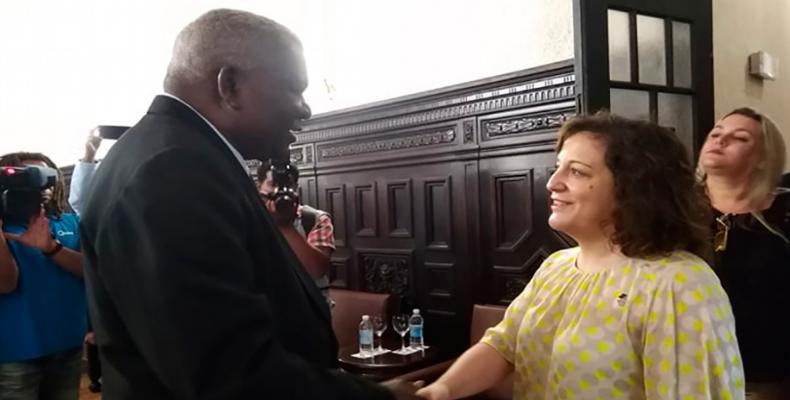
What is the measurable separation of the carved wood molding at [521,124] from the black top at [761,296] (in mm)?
1190

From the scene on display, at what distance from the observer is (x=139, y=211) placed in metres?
0.79

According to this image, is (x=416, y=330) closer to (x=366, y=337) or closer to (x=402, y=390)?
(x=366, y=337)

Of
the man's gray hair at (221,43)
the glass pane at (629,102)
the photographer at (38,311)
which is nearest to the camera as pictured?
the man's gray hair at (221,43)

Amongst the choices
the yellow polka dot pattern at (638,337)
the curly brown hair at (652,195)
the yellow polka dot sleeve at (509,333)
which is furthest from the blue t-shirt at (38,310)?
the curly brown hair at (652,195)

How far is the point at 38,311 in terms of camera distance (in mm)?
2164

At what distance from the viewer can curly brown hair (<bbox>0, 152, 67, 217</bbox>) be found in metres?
2.32

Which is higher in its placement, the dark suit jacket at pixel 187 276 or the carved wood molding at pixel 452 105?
the carved wood molding at pixel 452 105

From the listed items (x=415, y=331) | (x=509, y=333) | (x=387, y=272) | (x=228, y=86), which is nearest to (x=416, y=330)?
(x=415, y=331)

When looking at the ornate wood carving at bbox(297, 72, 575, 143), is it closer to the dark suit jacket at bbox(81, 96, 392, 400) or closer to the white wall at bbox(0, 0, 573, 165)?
the white wall at bbox(0, 0, 573, 165)

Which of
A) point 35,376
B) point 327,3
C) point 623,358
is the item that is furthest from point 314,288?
point 327,3

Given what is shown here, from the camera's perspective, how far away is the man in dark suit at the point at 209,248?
2.56ft

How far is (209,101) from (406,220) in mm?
2904

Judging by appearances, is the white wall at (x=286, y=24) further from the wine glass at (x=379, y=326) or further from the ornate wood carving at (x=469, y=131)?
the wine glass at (x=379, y=326)

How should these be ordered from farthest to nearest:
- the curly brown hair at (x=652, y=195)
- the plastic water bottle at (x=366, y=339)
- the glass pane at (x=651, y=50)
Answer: the plastic water bottle at (x=366, y=339) → the glass pane at (x=651, y=50) → the curly brown hair at (x=652, y=195)
